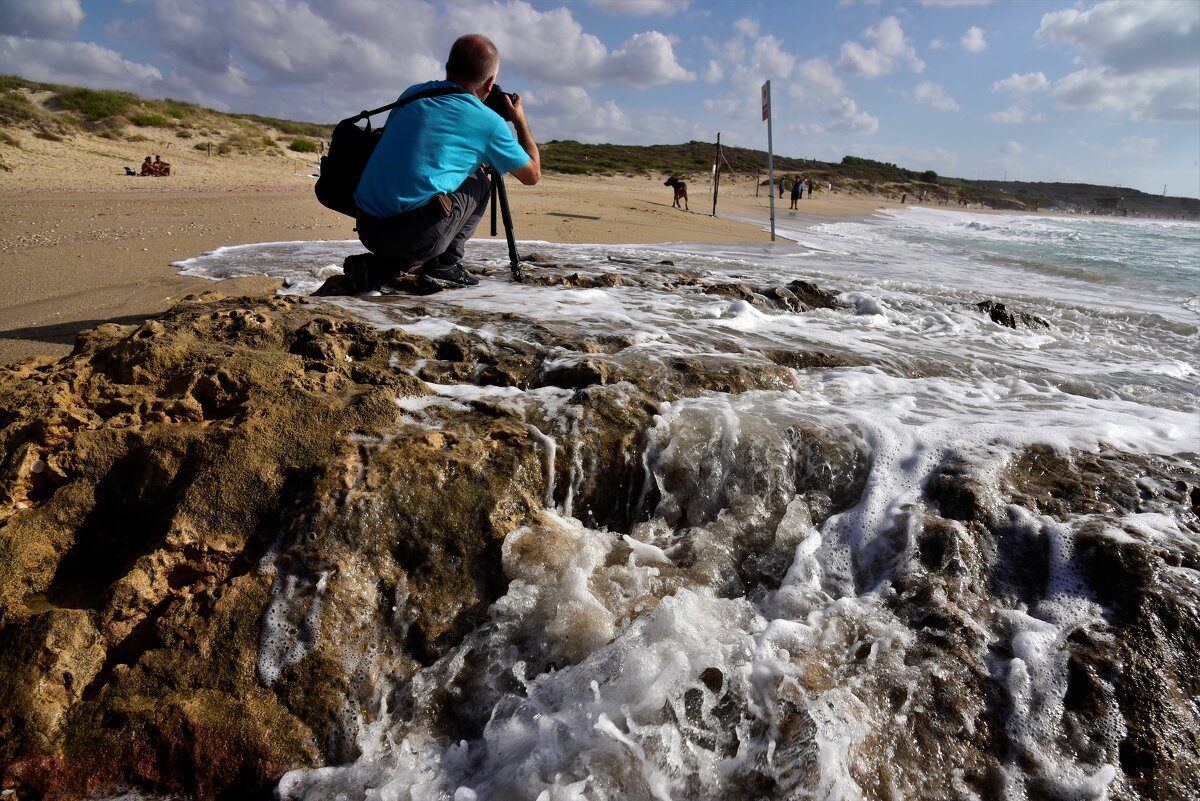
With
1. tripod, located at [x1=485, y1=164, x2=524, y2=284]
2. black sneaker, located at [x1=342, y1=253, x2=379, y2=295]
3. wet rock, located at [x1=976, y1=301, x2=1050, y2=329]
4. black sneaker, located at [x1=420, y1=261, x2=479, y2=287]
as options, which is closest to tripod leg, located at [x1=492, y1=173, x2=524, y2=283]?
tripod, located at [x1=485, y1=164, x2=524, y2=284]

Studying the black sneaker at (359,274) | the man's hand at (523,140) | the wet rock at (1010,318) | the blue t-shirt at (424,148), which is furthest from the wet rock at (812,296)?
the black sneaker at (359,274)

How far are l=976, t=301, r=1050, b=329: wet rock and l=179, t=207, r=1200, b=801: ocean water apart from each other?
1399 mm

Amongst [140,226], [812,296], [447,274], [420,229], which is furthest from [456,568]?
[140,226]

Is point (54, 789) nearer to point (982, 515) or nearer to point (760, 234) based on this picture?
point (982, 515)

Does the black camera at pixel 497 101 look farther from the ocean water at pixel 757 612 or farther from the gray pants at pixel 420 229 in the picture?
the ocean water at pixel 757 612

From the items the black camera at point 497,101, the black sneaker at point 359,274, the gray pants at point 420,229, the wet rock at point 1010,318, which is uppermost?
the black camera at point 497,101

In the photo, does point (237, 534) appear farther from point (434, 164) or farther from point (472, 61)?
point (472, 61)

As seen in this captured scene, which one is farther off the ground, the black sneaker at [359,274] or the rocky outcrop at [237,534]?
the black sneaker at [359,274]

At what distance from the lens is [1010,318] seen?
209 inches

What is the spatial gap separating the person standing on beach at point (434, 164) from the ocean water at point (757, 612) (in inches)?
14.0

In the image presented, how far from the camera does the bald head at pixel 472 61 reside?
139 inches

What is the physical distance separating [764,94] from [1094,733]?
1291cm

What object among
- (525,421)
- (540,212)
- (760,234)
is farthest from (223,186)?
(525,421)

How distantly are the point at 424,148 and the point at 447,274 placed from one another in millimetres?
1119
